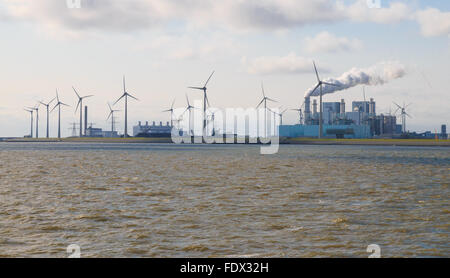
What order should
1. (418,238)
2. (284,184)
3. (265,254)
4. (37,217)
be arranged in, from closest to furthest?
(265,254)
(418,238)
(37,217)
(284,184)

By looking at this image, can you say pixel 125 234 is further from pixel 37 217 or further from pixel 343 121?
pixel 343 121

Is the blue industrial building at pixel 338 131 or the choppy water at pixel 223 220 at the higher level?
the blue industrial building at pixel 338 131

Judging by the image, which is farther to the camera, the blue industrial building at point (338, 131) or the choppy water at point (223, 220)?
the blue industrial building at point (338, 131)

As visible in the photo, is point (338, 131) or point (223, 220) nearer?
point (223, 220)

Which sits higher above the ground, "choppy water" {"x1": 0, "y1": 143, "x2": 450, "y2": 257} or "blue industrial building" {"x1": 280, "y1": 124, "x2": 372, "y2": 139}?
"blue industrial building" {"x1": 280, "y1": 124, "x2": 372, "y2": 139}

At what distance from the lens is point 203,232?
1456 cm

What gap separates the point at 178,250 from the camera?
1231cm

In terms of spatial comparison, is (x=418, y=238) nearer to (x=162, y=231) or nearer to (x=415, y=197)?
(x=162, y=231)

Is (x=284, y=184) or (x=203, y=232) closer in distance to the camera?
(x=203, y=232)

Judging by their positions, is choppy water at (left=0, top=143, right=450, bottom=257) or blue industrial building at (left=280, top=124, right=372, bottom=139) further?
blue industrial building at (left=280, top=124, right=372, bottom=139)

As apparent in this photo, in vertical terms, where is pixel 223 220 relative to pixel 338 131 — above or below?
below
